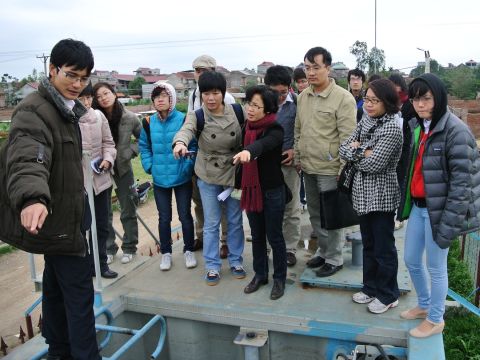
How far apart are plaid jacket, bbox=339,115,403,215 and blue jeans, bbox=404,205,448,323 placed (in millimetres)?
220

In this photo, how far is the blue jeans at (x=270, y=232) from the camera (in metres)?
3.37

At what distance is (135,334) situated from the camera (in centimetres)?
312

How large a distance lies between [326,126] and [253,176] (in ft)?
2.35

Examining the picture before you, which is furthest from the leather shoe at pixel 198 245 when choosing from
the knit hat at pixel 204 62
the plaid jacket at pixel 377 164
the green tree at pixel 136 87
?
the green tree at pixel 136 87

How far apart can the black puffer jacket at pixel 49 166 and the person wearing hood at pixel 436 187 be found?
1959 millimetres

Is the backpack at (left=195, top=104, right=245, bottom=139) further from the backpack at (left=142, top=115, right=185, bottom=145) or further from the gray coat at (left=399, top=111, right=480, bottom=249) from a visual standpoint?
the gray coat at (left=399, top=111, right=480, bottom=249)

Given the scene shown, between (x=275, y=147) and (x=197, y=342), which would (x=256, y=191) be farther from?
(x=197, y=342)

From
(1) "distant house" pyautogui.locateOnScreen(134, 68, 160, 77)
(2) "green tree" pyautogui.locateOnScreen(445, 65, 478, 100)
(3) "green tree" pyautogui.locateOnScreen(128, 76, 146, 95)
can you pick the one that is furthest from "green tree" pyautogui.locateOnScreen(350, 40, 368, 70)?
(1) "distant house" pyautogui.locateOnScreen(134, 68, 160, 77)

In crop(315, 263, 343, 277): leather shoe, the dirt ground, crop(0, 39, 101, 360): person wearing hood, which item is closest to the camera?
crop(0, 39, 101, 360): person wearing hood

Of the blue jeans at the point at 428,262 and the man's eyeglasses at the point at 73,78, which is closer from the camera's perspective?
the man's eyeglasses at the point at 73,78

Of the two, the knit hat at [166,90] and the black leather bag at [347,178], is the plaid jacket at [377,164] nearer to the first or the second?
the black leather bag at [347,178]

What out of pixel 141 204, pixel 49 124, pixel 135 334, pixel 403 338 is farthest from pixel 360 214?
pixel 141 204

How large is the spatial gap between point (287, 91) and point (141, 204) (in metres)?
6.91

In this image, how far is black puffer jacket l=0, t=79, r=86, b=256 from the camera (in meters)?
2.01
